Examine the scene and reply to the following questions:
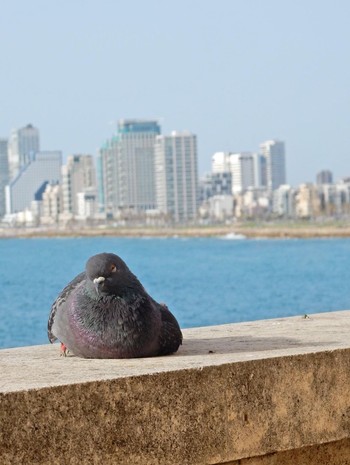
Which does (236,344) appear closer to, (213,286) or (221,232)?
(213,286)

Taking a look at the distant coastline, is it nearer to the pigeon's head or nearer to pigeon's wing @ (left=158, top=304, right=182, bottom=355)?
pigeon's wing @ (left=158, top=304, right=182, bottom=355)

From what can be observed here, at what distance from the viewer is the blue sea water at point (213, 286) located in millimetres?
37969

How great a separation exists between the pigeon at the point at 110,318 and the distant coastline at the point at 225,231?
138 m

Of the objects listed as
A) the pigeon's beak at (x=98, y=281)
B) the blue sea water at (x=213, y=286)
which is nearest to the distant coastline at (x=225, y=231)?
the blue sea water at (x=213, y=286)

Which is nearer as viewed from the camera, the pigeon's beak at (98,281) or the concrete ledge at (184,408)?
the concrete ledge at (184,408)

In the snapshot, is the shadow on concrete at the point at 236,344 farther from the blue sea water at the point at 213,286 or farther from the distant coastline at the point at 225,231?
the distant coastline at the point at 225,231

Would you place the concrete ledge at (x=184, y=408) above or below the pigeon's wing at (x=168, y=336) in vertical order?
below

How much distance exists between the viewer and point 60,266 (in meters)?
83.1

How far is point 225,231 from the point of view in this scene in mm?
169000

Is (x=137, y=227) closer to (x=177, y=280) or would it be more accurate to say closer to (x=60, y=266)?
(x=60, y=266)

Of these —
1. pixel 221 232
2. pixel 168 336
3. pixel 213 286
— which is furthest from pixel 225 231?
pixel 168 336

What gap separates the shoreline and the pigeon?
13760 centimetres

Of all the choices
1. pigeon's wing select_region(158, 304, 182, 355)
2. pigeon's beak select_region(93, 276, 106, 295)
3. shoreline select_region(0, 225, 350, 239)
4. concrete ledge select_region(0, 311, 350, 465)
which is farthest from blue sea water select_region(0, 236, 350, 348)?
shoreline select_region(0, 225, 350, 239)

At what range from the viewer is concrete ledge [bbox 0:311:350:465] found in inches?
134
